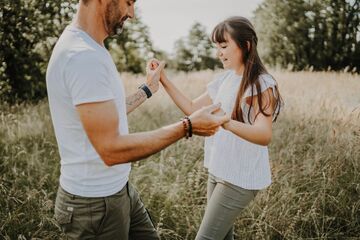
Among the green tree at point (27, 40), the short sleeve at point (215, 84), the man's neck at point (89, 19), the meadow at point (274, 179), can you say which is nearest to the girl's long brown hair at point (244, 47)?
the short sleeve at point (215, 84)

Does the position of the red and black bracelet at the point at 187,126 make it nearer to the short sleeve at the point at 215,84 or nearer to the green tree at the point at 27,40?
the short sleeve at the point at 215,84

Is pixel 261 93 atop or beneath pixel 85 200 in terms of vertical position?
atop

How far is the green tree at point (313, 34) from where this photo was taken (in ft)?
14.3

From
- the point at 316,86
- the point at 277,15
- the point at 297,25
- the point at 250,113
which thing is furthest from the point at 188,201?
the point at 277,15

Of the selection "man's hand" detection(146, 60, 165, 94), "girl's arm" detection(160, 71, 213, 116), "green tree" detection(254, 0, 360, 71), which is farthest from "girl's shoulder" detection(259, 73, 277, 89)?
"green tree" detection(254, 0, 360, 71)

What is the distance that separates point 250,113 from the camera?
2148 mm

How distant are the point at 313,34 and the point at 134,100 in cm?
485

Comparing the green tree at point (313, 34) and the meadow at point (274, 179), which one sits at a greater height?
the green tree at point (313, 34)

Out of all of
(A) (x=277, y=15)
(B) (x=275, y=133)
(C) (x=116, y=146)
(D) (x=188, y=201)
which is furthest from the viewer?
(A) (x=277, y=15)

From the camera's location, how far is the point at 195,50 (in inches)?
1964

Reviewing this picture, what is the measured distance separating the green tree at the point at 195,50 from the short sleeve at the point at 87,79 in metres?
47.2

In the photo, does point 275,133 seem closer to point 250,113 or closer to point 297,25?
point 250,113

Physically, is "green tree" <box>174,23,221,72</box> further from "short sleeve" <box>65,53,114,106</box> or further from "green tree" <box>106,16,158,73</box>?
"short sleeve" <box>65,53,114,106</box>

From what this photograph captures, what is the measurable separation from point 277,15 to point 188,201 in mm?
5539
